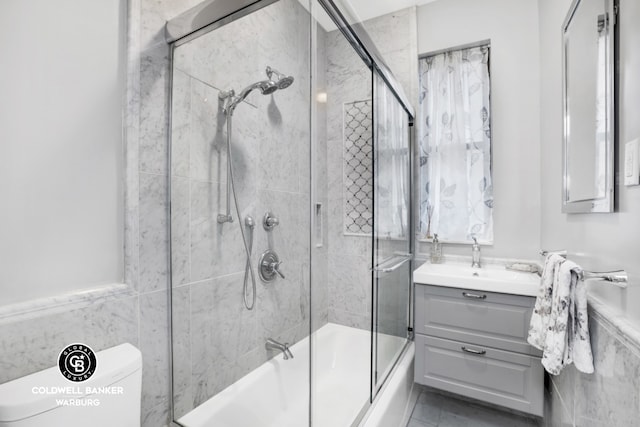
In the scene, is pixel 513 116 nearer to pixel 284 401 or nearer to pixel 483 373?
pixel 483 373

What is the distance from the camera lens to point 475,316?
1733 mm

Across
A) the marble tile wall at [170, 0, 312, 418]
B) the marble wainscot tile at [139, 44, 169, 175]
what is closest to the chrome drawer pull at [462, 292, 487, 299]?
the marble tile wall at [170, 0, 312, 418]

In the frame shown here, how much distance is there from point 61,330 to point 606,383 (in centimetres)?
172

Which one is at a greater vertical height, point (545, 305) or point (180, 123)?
point (180, 123)

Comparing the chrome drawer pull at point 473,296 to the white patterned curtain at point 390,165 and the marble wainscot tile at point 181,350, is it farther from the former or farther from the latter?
the marble wainscot tile at point 181,350

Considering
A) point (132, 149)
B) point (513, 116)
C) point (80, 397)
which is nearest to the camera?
point (80, 397)

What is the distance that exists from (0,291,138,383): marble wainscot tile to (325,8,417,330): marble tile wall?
1.21 metres

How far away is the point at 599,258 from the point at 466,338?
911mm

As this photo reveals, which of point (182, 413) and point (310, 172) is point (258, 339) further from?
point (310, 172)

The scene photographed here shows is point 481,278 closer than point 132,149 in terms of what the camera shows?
No

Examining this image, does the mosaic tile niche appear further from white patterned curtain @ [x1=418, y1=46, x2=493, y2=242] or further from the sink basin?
white patterned curtain @ [x1=418, y1=46, x2=493, y2=242]

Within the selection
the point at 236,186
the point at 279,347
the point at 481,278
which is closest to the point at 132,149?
the point at 236,186

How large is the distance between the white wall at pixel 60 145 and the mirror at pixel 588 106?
66.1 inches

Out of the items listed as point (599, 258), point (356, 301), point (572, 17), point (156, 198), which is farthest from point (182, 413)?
point (572, 17)
